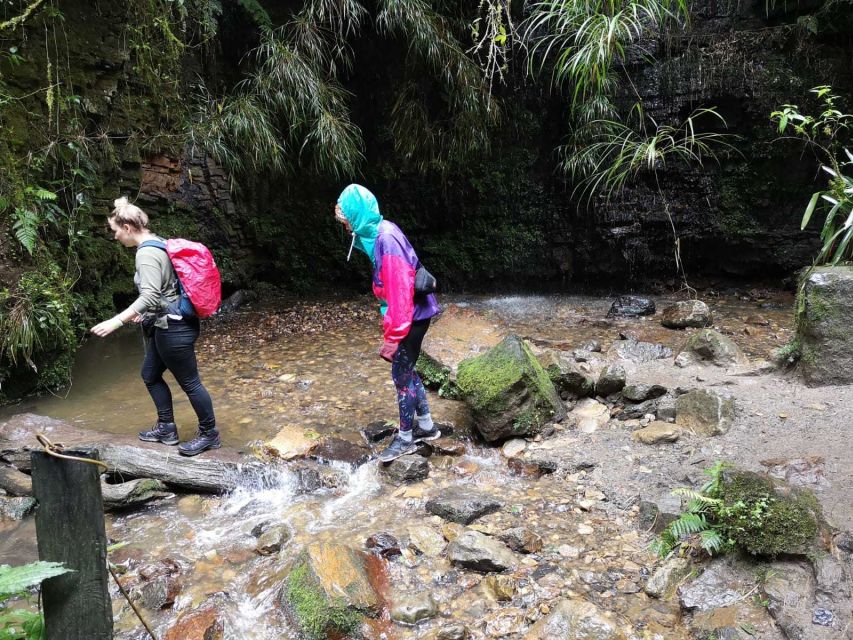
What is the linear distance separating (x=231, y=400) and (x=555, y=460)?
298cm

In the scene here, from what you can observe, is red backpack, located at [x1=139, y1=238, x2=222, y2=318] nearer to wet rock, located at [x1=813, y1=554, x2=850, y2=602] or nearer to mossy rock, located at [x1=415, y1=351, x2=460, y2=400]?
mossy rock, located at [x1=415, y1=351, x2=460, y2=400]

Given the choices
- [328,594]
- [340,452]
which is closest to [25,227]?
[340,452]

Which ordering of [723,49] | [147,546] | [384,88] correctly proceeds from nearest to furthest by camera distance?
[147,546], [723,49], [384,88]

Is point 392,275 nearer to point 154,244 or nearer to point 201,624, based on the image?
point 154,244

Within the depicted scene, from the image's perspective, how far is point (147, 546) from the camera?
10.1ft

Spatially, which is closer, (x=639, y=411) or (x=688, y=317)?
(x=639, y=411)

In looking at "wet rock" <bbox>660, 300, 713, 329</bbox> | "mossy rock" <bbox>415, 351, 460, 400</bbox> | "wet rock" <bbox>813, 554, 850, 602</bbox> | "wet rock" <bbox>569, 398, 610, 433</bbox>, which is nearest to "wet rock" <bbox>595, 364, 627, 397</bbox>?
"wet rock" <bbox>569, 398, 610, 433</bbox>

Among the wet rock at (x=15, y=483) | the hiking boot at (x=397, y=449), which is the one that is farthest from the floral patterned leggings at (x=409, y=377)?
the wet rock at (x=15, y=483)

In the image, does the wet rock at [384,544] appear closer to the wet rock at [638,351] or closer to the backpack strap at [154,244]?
the backpack strap at [154,244]

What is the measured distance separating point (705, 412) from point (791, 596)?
5.71 ft

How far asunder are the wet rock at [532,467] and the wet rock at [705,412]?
0.97 m

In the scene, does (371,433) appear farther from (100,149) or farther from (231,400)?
(100,149)

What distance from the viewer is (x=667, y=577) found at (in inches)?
98.0

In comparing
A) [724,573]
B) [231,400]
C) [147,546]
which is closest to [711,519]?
[724,573]
